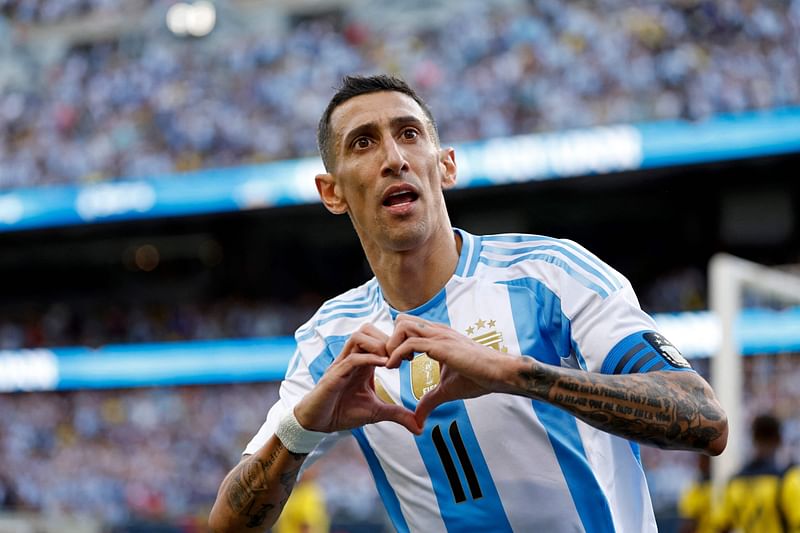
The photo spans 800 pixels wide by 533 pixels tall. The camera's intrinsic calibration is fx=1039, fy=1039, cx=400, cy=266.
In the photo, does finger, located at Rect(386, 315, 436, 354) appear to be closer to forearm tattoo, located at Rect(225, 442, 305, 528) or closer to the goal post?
forearm tattoo, located at Rect(225, 442, 305, 528)

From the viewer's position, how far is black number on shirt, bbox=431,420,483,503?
2.55 m

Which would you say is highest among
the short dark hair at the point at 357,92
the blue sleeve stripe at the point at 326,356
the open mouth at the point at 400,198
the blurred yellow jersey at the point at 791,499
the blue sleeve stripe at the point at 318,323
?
the short dark hair at the point at 357,92

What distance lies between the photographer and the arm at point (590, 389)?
2066 millimetres

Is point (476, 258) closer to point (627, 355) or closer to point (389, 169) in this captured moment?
point (389, 169)

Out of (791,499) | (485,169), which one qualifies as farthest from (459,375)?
(485,169)

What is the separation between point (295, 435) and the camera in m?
2.51

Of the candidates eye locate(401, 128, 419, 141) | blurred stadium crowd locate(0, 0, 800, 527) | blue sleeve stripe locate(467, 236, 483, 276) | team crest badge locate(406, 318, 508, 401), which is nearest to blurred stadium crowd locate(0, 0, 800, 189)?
blurred stadium crowd locate(0, 0, 800, 527)

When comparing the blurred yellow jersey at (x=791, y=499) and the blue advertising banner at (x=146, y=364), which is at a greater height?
the blue advertising banner at (x=146, y=364)

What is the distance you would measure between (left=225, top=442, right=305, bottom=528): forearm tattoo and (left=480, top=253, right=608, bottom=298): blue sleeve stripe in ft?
2.29

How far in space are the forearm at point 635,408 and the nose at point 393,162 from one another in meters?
0.72

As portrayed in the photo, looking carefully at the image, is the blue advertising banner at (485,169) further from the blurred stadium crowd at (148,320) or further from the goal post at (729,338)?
the goal post at (729,338)

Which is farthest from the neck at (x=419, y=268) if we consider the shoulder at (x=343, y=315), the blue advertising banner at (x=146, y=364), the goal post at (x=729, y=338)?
the blue advertising banner at (x=146, y=364)

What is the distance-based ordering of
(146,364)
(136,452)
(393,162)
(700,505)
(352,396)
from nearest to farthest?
(352,396) < (393,162) < (700,505) < (136,452) < (146,364)

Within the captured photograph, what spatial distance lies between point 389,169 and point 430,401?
0.67m
